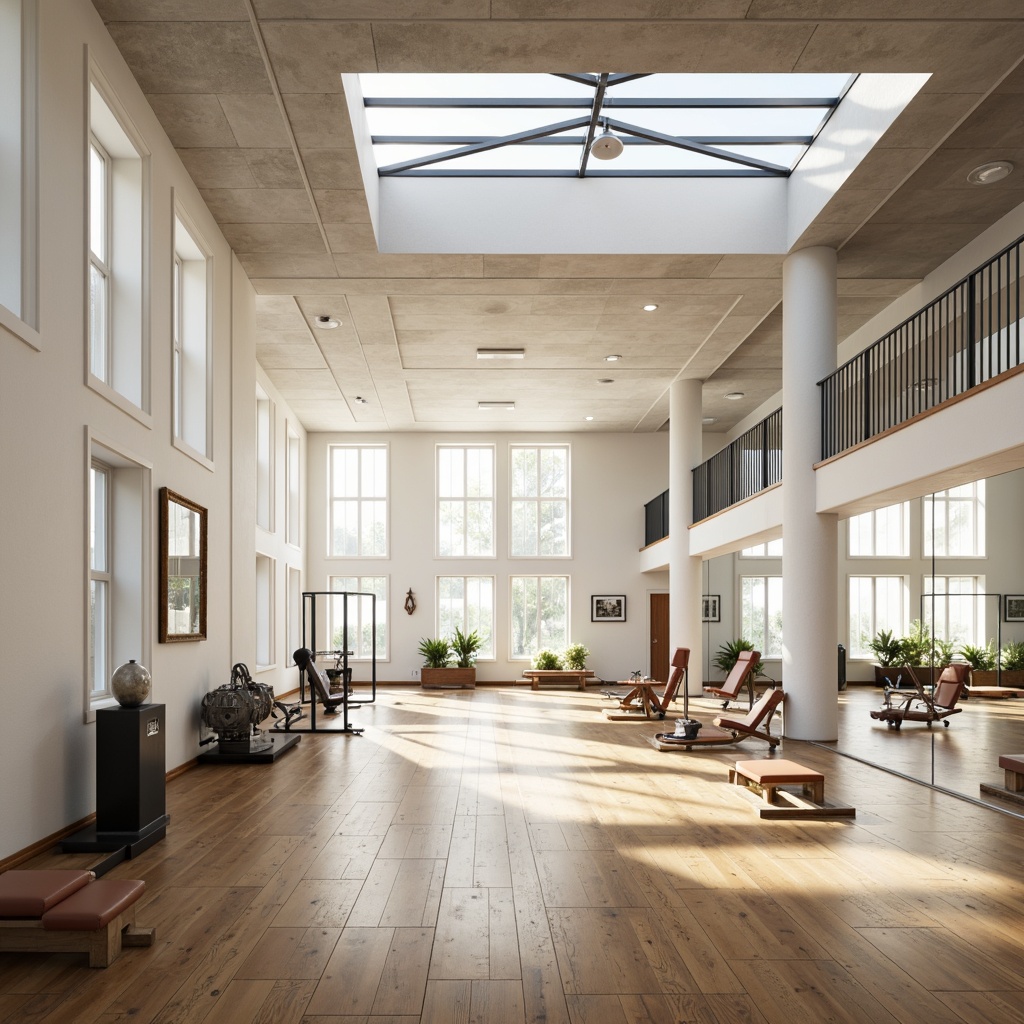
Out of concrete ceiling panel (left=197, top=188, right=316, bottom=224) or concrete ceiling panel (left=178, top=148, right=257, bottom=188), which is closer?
concrete ceiling panel (left=178, top=148, right=257, bottom=188)

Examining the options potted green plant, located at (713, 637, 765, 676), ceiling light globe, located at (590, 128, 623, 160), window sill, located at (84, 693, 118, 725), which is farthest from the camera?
potted green plant, located at (713, 637, 765, 676)

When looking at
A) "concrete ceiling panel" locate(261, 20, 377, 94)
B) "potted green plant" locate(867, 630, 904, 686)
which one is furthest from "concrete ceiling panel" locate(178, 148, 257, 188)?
"potted green plant" locate(867, 630, 904, 686)

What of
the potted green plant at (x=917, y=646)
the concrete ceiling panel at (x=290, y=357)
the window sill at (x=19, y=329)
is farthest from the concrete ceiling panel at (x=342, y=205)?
the potted green plant at (x=917, y=646)

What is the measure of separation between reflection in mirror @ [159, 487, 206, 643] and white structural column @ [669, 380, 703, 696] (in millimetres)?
9002

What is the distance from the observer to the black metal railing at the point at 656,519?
18172 millimetres

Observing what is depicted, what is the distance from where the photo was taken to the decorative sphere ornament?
5527 millimetres

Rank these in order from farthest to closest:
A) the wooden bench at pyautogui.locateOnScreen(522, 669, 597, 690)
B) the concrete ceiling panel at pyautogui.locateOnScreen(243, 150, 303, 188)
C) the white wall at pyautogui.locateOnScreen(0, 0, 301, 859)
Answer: the wooden bench at pyautogui.locateOnScreen(522, 669, 597, 690) < the concrete ceiling panel at pyautogui.locateOnScreen(243, 150, 303, 188) < the white wall at pyautogui.locateOnScreen(0, 0, 301, 859)

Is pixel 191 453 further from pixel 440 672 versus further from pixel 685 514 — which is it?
pixel 440 672

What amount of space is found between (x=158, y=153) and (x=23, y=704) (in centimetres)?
460

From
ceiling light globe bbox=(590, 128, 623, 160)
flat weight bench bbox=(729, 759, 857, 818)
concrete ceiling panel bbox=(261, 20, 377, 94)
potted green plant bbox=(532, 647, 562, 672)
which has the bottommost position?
potted green plant bbox=(532, 647, 562, 672)

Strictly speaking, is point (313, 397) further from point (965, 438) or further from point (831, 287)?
point (965, 438)

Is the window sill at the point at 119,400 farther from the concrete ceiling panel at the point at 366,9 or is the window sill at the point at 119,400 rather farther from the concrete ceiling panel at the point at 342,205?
the concrete ceiling panel at the point at 342,205

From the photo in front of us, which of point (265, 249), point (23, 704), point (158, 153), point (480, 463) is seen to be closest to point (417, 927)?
point (23, 704)

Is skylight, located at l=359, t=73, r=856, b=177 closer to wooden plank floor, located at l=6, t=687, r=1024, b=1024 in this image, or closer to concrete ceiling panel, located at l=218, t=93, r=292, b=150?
concrete ceiling panel, located at l=218, t=93, r=292, b=150
